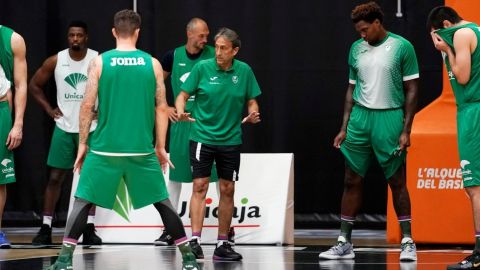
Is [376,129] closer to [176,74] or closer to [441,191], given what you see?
[441,191]

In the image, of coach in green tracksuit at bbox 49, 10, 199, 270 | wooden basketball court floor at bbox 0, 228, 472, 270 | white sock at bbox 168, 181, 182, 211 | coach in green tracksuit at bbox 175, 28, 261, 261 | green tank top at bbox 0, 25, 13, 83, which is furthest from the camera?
white sock at bbox 168, 181, 182, 211

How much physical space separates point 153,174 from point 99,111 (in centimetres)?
55

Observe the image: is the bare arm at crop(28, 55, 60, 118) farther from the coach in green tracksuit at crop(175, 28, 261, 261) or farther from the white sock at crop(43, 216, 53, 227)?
the coach in green tracksuit at crop(175, 28, 261, 261)

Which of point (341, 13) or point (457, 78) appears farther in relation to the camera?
point (341, 13)

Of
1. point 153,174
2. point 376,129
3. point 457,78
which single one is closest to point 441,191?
point 376,129

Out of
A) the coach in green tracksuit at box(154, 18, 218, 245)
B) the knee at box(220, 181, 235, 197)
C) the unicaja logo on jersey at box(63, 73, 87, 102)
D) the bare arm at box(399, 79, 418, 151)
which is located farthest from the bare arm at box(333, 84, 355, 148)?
the unicaja logo on jersey at box(63, 73, 87, 102)

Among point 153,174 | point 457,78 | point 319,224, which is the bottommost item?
point 319,224

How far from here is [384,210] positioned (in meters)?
12.0

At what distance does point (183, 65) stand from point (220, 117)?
1.35 m

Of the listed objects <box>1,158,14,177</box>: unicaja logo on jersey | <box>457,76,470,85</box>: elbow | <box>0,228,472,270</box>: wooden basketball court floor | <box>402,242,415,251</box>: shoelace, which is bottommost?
<box>0,228,472,270</box>: wooden basketball court floor

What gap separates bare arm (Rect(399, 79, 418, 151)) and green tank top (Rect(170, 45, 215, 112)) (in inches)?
81.9

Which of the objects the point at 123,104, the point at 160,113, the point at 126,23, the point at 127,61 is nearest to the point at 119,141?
the point at 123,104

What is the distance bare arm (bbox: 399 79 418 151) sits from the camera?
916 cm

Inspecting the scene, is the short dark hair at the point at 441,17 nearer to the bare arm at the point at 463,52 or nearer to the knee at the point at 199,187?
the bare arm at the point at 463,52
